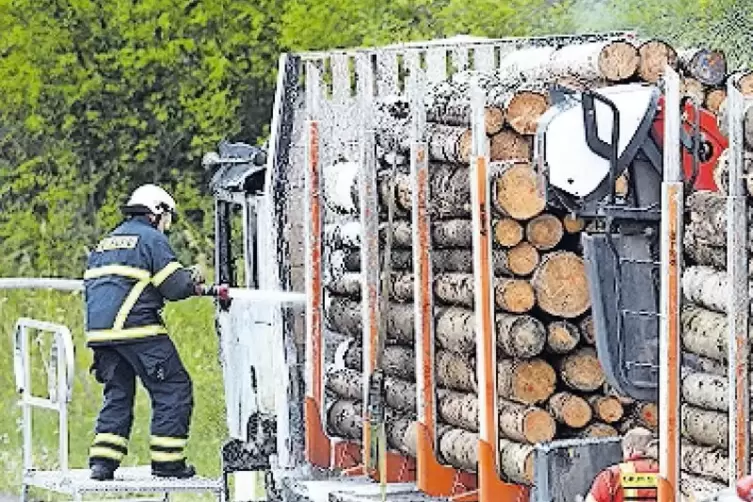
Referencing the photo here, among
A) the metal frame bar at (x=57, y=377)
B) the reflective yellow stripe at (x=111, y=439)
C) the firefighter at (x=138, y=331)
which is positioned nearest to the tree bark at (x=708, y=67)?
the firefighter at (x=138, y=331)

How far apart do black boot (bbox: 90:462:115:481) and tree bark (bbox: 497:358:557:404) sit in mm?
3706

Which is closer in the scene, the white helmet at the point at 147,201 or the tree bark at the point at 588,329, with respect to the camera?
the tree bark at the point at 588,329

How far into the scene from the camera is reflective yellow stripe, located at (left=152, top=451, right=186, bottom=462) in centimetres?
1247

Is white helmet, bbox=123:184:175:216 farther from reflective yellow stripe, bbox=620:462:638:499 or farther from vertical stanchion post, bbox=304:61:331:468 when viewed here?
reflective yellow stripe, bbox=620:462:638:499

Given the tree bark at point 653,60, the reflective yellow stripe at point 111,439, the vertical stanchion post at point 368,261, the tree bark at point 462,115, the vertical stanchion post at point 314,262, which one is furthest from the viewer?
the reflective yellow stripe at point 111,439

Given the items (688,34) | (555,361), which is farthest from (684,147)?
(688,34)

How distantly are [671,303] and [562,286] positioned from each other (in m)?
1.25

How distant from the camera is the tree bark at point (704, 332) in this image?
7.84 metres

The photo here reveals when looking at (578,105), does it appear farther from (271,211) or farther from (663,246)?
(271,211)

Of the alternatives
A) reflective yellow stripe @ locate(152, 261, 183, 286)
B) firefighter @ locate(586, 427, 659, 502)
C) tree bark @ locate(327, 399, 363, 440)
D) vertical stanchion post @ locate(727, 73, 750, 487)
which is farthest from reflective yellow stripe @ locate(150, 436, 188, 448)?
vertical stanchion post @ locate(727, 73, 750, 487)

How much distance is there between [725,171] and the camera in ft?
26.1

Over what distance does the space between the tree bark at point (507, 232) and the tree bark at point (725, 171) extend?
42.5 inches

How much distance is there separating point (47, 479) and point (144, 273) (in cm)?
116

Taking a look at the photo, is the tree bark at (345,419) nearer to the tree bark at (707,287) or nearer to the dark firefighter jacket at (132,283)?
the dark firefighter jacket at (132,283)
